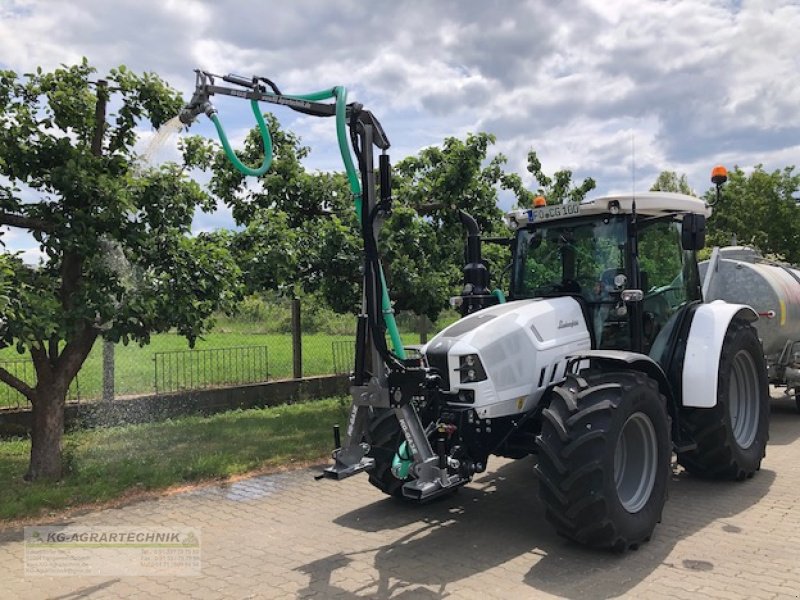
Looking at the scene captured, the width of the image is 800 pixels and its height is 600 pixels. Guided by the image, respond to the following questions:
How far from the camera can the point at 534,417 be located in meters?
5.61

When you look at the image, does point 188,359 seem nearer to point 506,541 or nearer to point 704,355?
point 506,541

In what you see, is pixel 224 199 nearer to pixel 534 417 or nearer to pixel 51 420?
pixel 51 420

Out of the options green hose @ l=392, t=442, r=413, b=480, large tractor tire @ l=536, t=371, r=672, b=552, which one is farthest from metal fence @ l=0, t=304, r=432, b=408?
large tractor tire @ l=536, t=371, r=672, b=552

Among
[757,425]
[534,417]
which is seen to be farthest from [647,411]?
[757,425]

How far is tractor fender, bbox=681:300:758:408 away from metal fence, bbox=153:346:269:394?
7.76 metres

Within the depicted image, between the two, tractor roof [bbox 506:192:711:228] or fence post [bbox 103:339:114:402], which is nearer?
tractor roof [bbox 506:192:711:228]

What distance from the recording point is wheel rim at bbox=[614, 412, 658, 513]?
523 centimetres

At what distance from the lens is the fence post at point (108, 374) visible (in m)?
9.66

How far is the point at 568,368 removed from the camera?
5613 millimetres

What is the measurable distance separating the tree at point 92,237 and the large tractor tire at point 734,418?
4.84m

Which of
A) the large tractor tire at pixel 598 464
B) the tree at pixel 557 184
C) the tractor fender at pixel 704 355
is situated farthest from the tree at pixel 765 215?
the large tractor tire at pixel 598 464

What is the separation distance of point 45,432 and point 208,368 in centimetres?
467

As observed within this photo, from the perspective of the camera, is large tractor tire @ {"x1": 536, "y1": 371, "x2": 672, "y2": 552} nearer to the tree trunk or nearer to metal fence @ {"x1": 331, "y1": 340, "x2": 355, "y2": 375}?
the tree trunk

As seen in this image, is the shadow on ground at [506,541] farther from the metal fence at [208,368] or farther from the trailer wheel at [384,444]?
the metal fence at [208,368]
